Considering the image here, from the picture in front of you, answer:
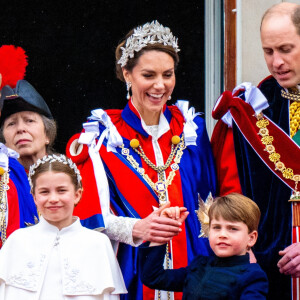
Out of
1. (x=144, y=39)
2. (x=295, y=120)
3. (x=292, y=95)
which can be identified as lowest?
(x=295, y=120)

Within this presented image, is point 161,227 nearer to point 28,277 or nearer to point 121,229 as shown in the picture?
point 121,229

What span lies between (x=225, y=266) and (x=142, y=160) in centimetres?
93

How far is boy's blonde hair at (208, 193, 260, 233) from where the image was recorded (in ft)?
13.4

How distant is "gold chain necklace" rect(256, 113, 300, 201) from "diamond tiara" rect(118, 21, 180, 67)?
599 millimetres

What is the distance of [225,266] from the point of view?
409 centimetres

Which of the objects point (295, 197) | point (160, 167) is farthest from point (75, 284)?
point (295, 197)

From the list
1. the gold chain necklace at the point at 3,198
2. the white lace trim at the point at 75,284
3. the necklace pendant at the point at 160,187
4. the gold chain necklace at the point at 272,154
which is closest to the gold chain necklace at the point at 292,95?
the gold chain necklace at the point at 272,154

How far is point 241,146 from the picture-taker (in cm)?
482

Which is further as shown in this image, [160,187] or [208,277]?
[160,187]

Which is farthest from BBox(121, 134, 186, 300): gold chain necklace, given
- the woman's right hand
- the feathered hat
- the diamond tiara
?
the feathered hat

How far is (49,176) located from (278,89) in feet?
4.18

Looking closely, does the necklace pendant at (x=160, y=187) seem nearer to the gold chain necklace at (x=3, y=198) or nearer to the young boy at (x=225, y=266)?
the young boy at (x=225, y=266)

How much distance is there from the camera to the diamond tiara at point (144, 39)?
4.80m

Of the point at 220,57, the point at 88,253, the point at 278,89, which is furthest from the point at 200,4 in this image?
the point at 88,253
